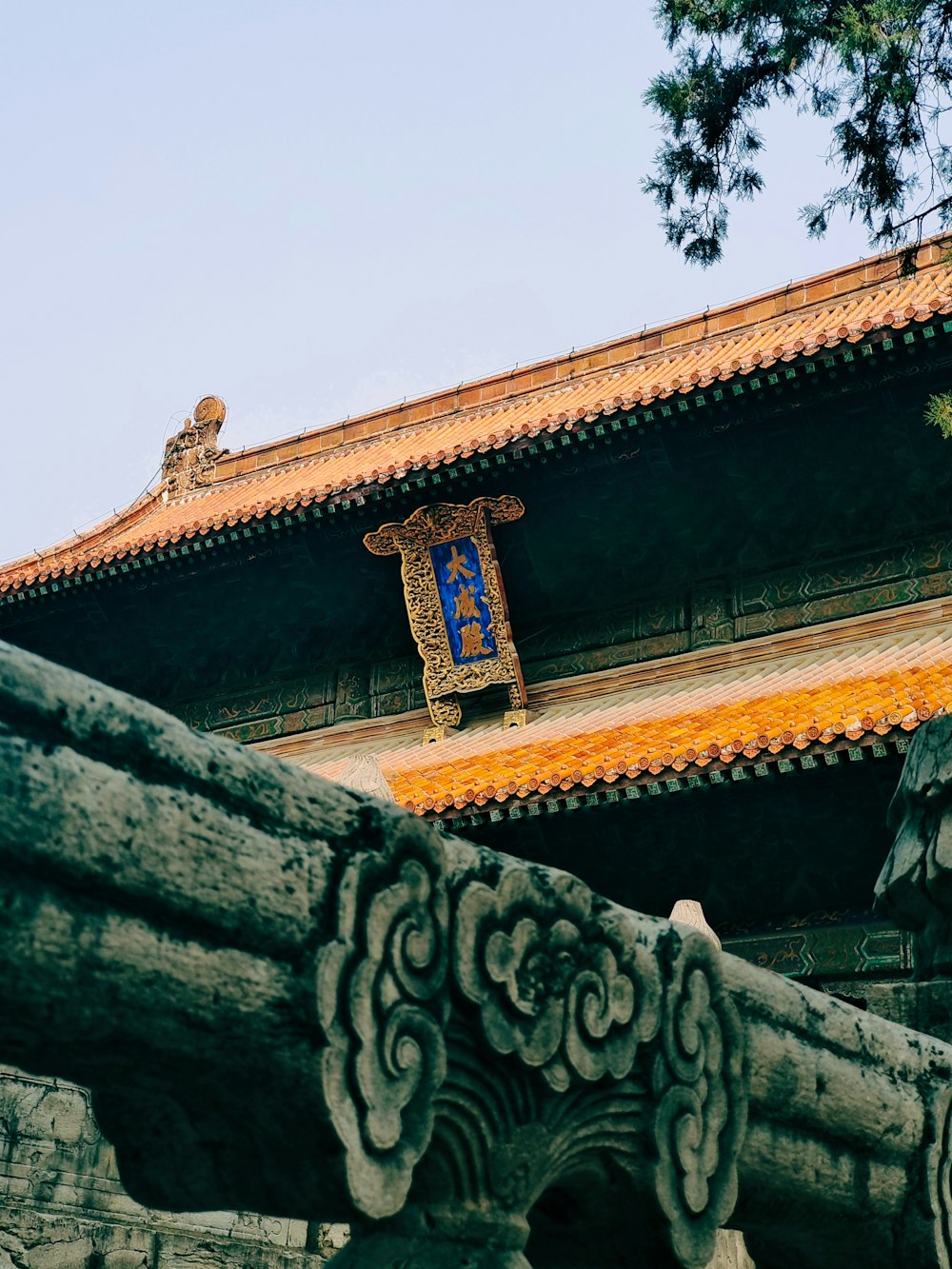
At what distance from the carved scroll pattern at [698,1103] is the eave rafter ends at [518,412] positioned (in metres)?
7.35

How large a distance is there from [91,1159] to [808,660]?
17.7 feet

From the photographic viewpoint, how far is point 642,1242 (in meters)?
2.47

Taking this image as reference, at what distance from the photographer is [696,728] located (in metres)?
8.30

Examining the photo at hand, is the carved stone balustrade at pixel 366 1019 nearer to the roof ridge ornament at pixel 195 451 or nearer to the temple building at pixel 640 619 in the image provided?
the temple building at pixel 640 619

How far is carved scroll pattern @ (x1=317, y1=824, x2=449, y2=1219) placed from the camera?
194 centimetres

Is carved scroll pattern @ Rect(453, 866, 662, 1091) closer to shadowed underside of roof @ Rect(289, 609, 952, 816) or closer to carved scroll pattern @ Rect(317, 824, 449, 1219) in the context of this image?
carved scroll pattern @ Rect(317, 824, 449, 1219)

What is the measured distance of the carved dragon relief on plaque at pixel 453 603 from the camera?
430 inches

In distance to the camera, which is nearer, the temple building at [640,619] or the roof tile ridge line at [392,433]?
the temple building at [640,619]

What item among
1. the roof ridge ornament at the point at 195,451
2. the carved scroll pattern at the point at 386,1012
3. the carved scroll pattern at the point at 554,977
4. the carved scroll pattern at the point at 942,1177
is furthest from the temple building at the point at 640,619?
the carved scroll pattern at the point at 386,1012

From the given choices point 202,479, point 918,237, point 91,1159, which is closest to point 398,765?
point 91,1159

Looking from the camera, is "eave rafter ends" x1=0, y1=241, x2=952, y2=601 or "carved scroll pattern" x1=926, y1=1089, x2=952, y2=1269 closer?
"carved scroll pattern" x1=926, y1=1089, x2=952, y2=1269

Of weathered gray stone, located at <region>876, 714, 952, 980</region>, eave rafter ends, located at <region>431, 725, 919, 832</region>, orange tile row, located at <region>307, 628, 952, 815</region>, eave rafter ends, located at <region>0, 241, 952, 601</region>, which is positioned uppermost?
eave rafter ends, located at <region>0, 241, 952, 601</region>

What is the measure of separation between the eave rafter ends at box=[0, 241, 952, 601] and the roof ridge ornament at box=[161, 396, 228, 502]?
12 centimetres

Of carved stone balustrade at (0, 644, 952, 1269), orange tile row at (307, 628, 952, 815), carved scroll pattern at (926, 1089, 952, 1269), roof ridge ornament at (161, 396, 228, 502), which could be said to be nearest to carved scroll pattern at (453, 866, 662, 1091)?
carved stone balustrade at (0, 644, 952, 1269)
